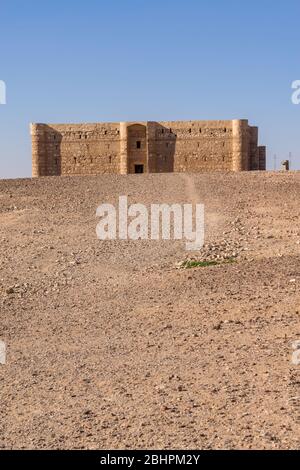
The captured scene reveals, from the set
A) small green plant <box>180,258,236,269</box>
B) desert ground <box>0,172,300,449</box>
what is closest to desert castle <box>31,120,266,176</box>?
desert ground <box>0,172,300,449</box>

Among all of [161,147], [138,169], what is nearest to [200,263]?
[161,147]

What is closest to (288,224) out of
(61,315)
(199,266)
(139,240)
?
(139,240)

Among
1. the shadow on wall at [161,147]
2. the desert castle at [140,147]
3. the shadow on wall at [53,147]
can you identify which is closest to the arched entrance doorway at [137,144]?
the desert castle at [140,147]

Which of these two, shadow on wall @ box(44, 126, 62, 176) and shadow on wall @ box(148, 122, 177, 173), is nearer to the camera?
shadow on wall @ box(148, 122, 177, 173)

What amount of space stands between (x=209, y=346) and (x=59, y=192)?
1585 centimetres

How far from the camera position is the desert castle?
38.5 metres

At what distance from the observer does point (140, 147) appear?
39.5 meters

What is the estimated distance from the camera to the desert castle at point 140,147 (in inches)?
1515

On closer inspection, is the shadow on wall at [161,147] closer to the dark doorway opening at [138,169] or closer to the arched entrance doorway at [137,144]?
the arched entrance doorway at [137,144]

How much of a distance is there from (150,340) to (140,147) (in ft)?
108

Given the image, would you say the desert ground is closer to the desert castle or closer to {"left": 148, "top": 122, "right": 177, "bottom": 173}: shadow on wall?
the desert castle

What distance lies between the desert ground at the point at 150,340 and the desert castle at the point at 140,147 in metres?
23.5

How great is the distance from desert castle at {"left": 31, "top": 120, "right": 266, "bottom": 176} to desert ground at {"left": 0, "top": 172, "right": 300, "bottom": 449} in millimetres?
23483

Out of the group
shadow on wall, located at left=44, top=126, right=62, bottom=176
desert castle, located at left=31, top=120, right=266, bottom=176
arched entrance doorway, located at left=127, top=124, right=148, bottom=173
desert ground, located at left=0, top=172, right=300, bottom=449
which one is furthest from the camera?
shadow on wall, located at left=44, top=126, right=62, bottom=176
